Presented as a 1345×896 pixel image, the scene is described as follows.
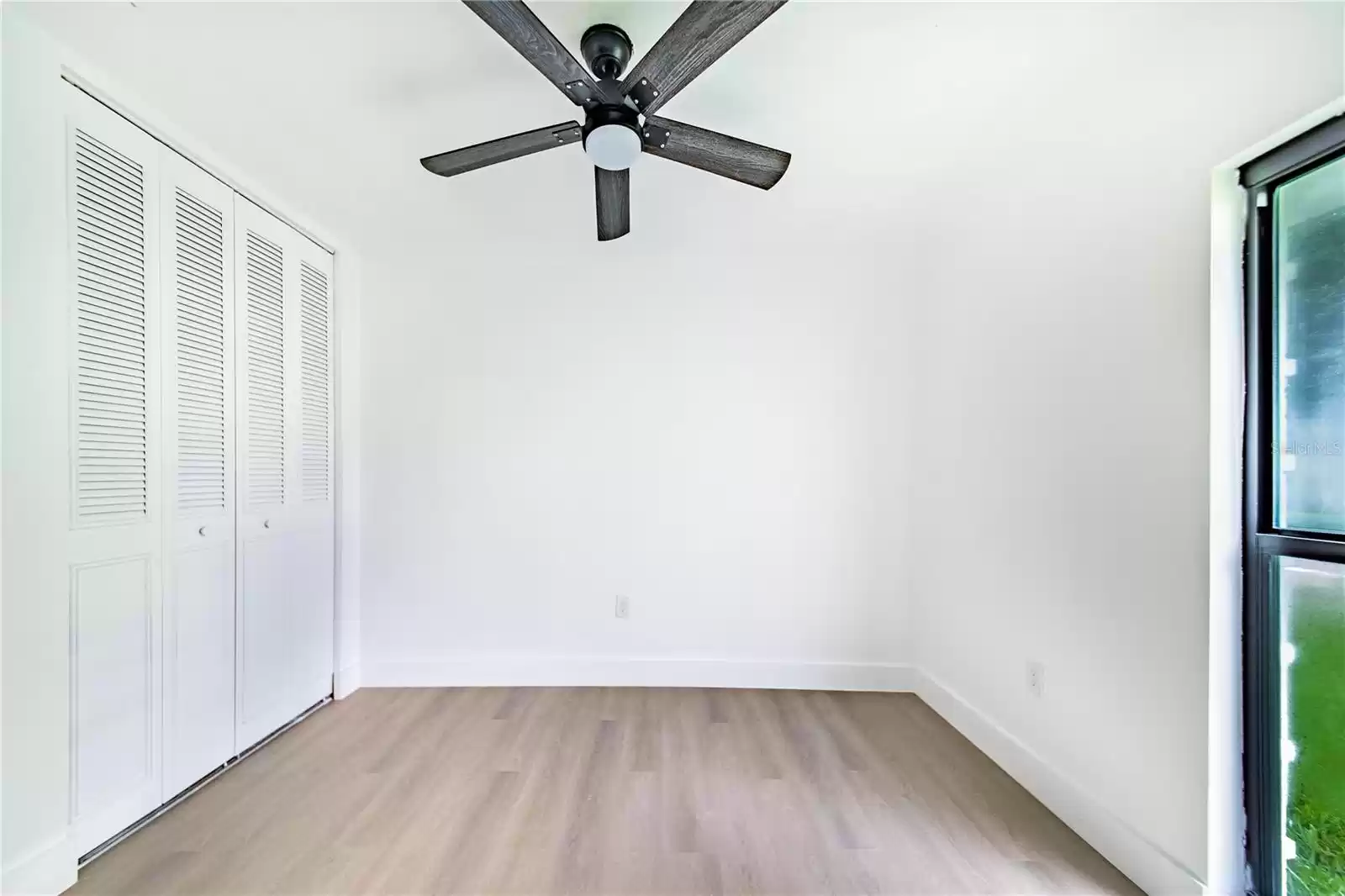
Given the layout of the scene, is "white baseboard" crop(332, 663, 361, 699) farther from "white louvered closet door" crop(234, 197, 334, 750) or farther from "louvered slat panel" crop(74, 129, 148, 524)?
"louvered slat panel" crop(74, 129, 148, 524)

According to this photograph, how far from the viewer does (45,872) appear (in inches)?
50.9

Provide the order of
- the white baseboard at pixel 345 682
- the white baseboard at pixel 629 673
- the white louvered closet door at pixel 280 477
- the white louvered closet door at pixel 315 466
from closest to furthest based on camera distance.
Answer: the white louvered closet door at pixel 280 477 < the white louvered closet door at pixel 315 466 < the white baseboard at pixel 345 682 < the white baseboard at pixel 629 673

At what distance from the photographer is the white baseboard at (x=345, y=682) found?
2434mm

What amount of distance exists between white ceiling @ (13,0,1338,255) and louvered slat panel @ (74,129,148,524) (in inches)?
11.9

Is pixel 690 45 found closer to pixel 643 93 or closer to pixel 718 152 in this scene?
pixel 643 93

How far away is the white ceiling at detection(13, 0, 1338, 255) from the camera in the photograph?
130 cm

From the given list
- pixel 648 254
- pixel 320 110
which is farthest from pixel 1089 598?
pixel 320 110

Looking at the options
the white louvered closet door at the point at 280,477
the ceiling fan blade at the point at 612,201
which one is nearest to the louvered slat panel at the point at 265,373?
the white louvered closet door at the point at 280,477

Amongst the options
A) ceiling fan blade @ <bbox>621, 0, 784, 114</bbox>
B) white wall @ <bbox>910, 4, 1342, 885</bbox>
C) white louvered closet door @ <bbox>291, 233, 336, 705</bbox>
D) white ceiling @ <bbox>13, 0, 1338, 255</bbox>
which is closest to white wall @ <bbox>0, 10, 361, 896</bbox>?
white ceiling @ <bbox>13, 0, 1338, 255</bbox>

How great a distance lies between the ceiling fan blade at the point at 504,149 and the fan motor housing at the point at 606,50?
15 centimetres

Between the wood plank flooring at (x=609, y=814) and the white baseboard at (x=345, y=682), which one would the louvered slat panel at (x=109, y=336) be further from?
the white baseboard at (x=345, y=682)

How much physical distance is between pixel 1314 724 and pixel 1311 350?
2.75ft

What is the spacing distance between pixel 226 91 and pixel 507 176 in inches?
33.4

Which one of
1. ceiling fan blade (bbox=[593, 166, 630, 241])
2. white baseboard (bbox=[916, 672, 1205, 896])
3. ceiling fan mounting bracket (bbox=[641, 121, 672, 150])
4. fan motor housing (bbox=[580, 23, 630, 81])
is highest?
fan motor housing (bbox=[580, 23, 630, 81])
